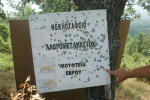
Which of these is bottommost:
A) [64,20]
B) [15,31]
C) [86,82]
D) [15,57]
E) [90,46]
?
[86,82]

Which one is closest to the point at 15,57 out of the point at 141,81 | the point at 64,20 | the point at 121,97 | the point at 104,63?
the point at 64,20

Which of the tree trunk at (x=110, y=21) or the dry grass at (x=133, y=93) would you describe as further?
the dry grass at (x=133, y=93)

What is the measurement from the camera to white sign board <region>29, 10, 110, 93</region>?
2.43 metres

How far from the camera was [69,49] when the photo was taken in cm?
250

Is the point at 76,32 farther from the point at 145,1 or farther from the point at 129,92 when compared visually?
the point at 145,1

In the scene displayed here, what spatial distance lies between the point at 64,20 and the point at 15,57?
4.46 feet

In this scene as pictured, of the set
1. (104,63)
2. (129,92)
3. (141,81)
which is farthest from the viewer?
(141,81)

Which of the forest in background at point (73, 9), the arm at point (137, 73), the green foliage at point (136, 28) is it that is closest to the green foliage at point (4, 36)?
the forest in background at point (73, 9)

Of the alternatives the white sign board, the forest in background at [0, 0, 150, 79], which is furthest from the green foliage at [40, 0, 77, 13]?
the white sign board

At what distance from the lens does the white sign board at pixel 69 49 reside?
2.43 meters

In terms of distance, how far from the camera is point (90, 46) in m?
2.54

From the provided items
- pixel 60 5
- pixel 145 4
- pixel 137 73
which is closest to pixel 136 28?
pixel 145 4

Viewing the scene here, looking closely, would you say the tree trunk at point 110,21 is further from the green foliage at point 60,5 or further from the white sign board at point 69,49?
the green foliage at point 60,5

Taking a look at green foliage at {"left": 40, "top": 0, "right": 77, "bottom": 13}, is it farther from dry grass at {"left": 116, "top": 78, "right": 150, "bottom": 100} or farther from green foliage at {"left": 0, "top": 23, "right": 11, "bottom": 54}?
dry grass at {"left": 116, "top": 78, "right": 150, "bottom": 100}
